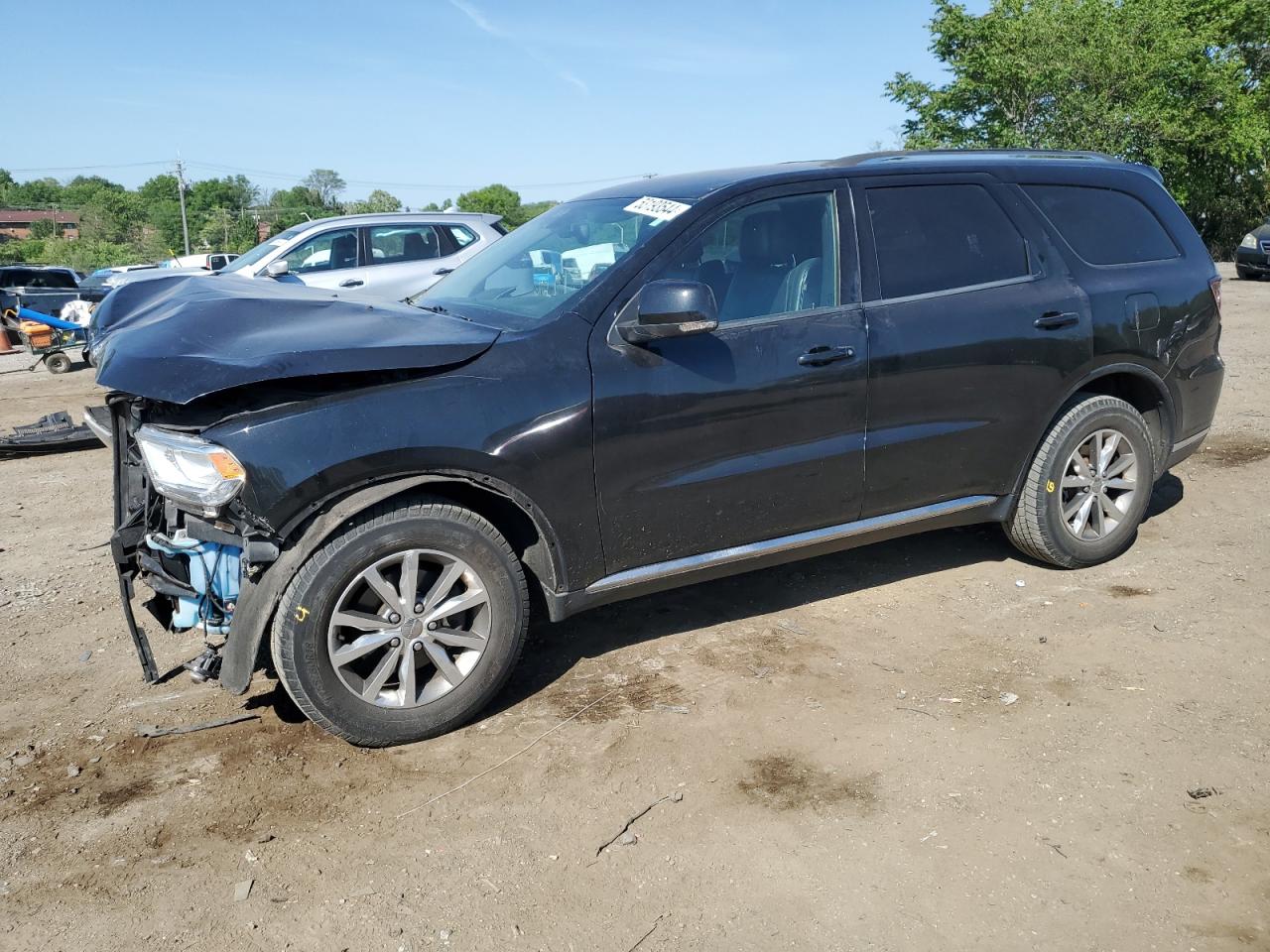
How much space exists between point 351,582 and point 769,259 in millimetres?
2024

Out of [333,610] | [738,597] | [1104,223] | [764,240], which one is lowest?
[738,597]

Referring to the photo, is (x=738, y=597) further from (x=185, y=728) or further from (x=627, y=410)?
(x=185, y=728)

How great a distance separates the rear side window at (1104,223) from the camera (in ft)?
15.5

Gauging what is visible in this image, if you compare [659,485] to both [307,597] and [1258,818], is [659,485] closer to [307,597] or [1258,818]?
[307,597]

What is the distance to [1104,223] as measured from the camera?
4867 mm

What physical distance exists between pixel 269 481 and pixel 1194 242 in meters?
4.65

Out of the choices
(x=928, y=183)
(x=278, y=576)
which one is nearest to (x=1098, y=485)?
(x=928, y=183)

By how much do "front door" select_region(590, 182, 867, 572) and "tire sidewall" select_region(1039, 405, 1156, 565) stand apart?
3.73ft

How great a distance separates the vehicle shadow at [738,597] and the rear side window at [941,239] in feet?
4.95

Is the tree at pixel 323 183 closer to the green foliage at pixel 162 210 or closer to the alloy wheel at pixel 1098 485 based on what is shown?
the green foliage at pixel 162 210

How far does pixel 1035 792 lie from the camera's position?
3141 millimetres

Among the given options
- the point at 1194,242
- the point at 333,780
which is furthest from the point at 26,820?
the point at 1194,242

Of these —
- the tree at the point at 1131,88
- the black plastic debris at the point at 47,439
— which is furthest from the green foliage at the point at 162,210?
the black plastic debris at the point at 47,439

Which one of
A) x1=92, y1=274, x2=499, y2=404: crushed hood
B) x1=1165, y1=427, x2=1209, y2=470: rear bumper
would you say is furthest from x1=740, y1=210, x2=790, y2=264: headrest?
x1=1165, y1=427, x2=1209, y2=470: rear bumper
